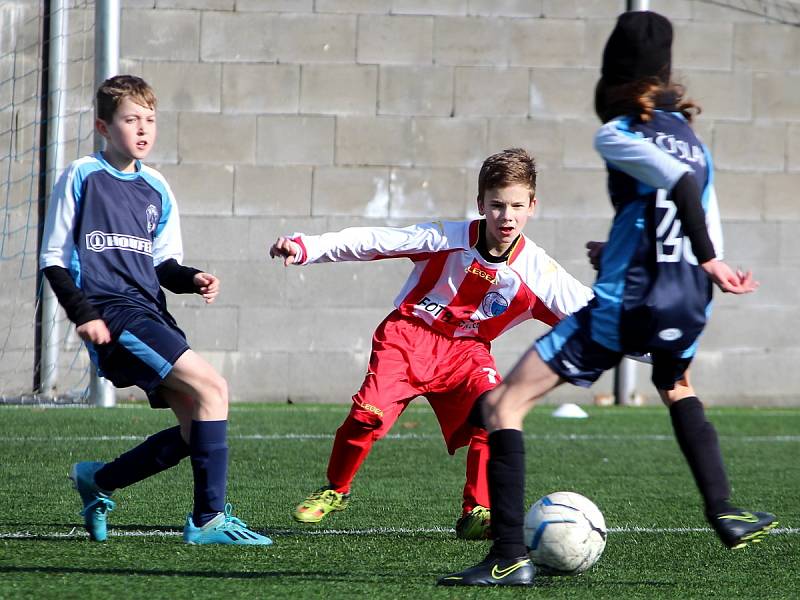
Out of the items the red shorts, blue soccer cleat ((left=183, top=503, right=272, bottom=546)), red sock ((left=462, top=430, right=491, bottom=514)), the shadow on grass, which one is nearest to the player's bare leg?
blue soccer cleat ((left=183, top=503, right=272, bottom=546))

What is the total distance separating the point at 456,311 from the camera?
4.47 meters

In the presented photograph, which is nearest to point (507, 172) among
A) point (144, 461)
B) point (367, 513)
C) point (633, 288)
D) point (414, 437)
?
point (633, 288)

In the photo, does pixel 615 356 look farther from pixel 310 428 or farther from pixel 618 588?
pixel 310 428

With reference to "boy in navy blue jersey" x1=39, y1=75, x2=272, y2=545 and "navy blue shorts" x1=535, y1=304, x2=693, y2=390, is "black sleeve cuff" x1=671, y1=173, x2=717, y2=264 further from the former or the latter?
"boy in navy blue jersey" x1=39, y1=75, x2=272, y2=545

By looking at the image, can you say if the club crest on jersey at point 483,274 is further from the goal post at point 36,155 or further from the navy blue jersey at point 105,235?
the goal post at point 36,155

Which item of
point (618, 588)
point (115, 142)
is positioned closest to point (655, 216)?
point (618, 588)

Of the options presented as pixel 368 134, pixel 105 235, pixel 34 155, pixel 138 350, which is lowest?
pixel 138 350

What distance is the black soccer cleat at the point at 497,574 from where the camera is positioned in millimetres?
3096

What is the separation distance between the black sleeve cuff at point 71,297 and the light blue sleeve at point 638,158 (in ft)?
5.16

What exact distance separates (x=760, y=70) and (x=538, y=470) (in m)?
4.77

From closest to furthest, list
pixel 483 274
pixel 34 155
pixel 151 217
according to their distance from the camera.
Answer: pixel 151 217 → pixel 483 274 → pixel 34 155

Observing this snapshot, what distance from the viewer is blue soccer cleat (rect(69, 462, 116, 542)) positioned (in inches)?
150

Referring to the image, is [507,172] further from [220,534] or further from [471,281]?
[220,534]

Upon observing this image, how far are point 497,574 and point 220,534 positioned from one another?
1.04m
